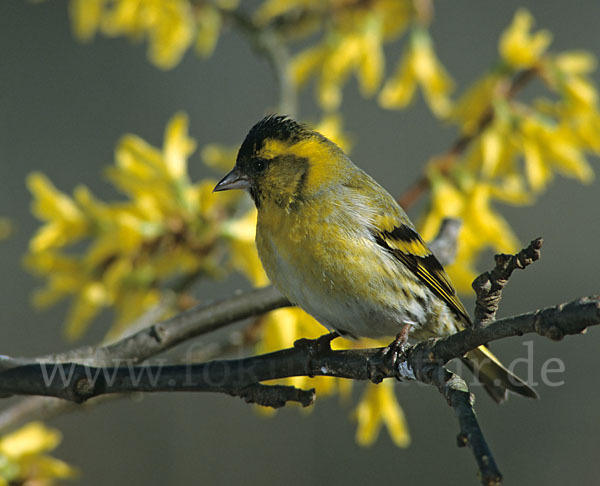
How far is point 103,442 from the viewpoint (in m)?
6.21

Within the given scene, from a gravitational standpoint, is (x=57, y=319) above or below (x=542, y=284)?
above

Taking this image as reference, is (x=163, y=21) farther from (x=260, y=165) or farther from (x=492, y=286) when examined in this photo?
(x=492, y=286)

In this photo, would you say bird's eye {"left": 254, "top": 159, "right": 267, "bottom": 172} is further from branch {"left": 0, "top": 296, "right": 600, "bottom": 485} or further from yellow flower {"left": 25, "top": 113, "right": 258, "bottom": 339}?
branch {"left": 0, "top": 296, "right": 600, "bottom": 485}

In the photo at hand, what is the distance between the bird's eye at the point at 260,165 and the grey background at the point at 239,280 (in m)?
3.49

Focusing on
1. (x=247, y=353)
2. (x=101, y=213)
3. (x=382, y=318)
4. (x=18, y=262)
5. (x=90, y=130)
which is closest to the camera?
(x=382, y=318)

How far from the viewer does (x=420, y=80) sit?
345cm

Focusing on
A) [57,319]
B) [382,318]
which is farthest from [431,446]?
[382,318]

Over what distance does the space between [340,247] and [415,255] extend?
11.8 inches

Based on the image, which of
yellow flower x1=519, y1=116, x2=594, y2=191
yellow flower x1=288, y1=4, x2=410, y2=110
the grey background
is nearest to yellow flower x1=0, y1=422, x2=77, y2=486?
yellow flower x1=288, y1=4, x2=410, y2=110

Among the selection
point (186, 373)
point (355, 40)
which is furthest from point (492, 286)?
point (355, 40)

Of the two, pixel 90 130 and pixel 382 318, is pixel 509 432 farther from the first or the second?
pixel 90 130

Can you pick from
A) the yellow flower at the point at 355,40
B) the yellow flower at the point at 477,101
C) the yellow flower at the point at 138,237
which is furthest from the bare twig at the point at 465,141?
the yellow flower at the point at 138,237

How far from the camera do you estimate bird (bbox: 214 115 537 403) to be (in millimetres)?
2371

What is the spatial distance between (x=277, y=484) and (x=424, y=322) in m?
3.70
